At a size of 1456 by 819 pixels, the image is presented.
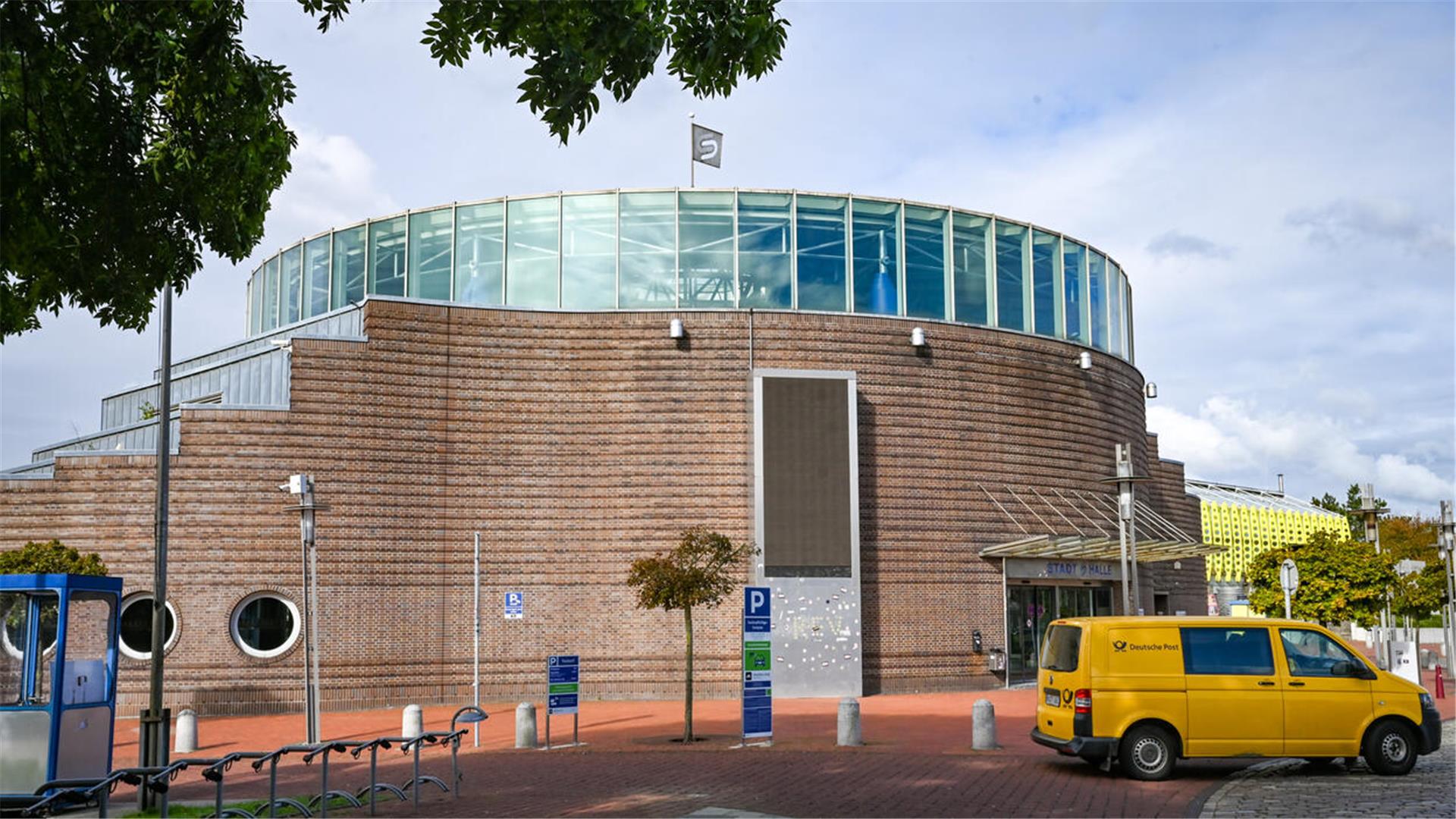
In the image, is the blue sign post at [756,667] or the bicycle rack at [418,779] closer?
the bicycle rack at [418,779]

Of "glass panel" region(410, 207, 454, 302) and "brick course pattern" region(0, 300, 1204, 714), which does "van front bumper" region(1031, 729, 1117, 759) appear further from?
"glass panel" region(410, 207, 454, 302)

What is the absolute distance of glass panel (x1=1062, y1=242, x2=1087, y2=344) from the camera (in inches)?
1296

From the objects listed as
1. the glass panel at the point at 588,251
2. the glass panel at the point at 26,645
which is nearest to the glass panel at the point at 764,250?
the glass panel at the point at 588,251

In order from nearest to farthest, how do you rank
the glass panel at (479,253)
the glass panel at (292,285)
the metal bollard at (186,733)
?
the metal bollard at (186,733) < the glass panel at (479,253) < the glass panel at (292,285)

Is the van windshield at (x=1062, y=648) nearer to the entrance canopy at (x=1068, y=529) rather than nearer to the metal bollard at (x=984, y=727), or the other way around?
the metal bollard at (x=984, y=727)

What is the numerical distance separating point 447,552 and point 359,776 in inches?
419

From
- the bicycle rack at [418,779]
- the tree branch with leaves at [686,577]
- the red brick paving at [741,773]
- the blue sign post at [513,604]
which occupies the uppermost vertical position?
the tree branch with leaves at [686,577]

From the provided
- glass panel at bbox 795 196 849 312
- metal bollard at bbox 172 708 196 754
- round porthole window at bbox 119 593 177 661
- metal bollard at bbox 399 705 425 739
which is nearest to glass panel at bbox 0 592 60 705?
metal bollard at bbox 399 705 425 739

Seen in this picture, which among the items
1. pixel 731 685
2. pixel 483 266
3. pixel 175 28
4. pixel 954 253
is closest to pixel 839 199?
pixel 954 253

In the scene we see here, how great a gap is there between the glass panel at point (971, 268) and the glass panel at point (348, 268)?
13587 mm

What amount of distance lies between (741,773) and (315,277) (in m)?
20.5

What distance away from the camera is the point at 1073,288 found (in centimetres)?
3322

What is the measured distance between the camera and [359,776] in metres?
16.3

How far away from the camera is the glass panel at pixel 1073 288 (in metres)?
32.9
